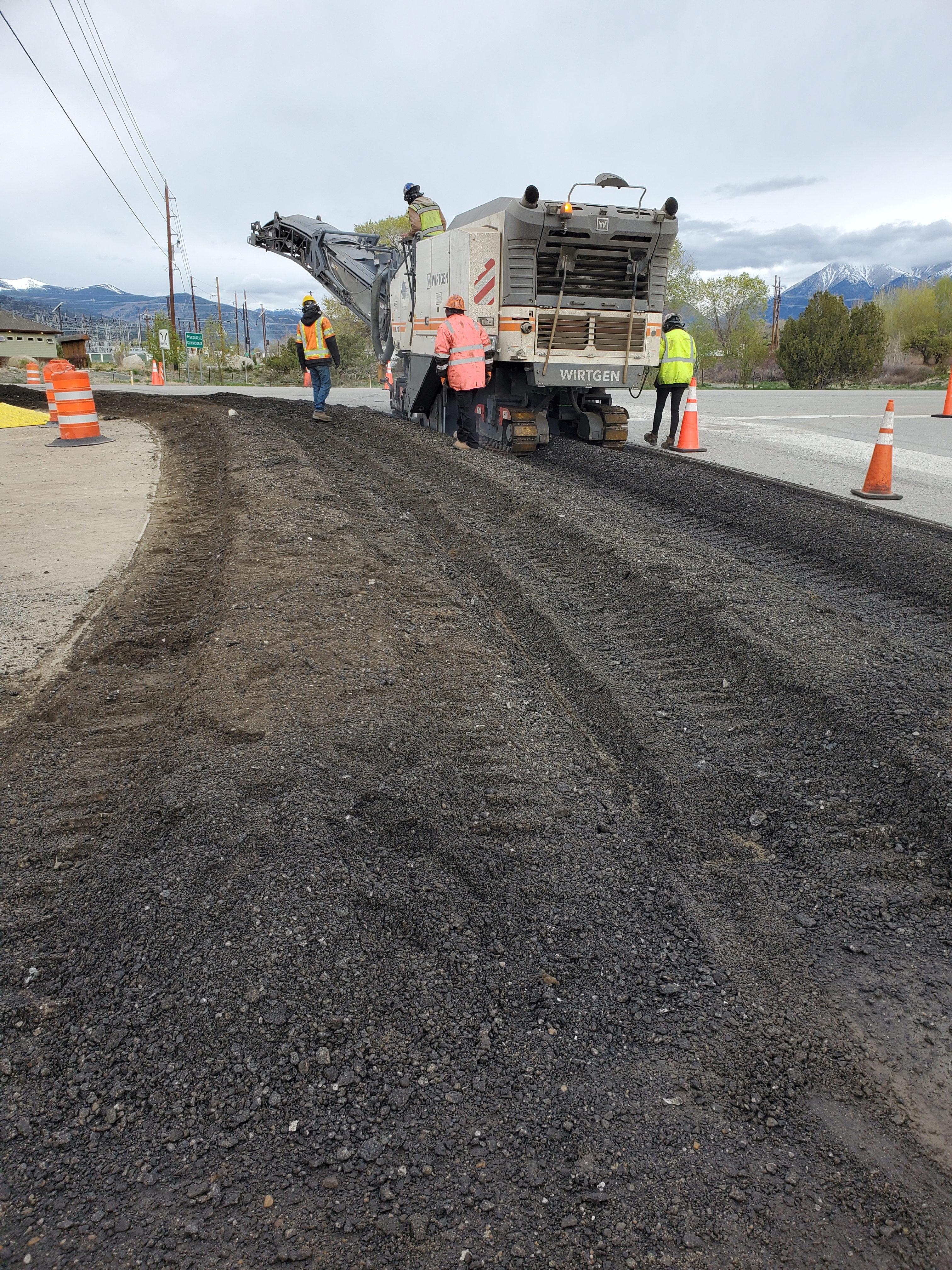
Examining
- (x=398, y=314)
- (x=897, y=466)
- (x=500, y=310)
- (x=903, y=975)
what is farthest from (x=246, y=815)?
(x=398, y=314)

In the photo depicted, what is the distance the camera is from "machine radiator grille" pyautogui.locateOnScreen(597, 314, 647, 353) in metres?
10.4

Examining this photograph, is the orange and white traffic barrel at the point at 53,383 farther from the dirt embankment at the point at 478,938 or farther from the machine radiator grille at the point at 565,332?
the dirt embankment at the point at 478,938

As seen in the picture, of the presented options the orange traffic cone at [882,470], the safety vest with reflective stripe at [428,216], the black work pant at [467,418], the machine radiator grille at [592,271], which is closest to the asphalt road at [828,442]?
the orange traffic cone at [882,470]

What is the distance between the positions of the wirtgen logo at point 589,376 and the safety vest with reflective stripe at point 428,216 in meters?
3.58

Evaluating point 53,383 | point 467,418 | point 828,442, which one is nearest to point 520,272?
point 467,418

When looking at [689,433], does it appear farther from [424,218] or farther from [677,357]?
[424,218]

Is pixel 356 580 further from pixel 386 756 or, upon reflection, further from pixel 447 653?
pixel 386 756

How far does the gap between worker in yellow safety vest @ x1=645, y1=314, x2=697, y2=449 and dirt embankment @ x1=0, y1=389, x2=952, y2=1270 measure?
23.8 ft

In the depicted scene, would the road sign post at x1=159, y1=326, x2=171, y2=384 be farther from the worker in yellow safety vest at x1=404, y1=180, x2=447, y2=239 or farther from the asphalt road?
the worker in yellow safety vest at x1=404, y1=180, x2=447, y2=239

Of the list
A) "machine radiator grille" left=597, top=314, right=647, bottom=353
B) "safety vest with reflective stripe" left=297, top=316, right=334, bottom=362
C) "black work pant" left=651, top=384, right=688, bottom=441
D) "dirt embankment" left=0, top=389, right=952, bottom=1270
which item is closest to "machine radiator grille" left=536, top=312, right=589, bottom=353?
"machine radiator grille" left=597, top=314, right=647, bottom=353

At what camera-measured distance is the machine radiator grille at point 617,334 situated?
34.1ft

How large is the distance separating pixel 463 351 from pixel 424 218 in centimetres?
354

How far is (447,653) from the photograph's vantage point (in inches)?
173

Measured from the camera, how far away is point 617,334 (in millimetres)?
10531
